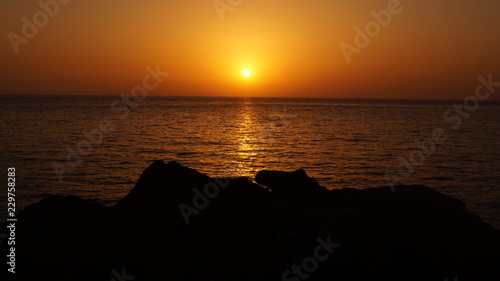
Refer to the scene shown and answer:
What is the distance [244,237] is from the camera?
8.99 meters

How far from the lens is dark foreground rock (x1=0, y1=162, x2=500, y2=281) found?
26.3 feet

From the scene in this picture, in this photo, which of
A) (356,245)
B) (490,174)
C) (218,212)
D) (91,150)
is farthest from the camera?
(91,150)

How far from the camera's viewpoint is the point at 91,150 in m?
38.3

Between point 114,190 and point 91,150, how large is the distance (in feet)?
56.4

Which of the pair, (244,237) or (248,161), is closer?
(244,237)

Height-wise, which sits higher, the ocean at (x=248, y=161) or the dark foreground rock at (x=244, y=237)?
the dark foreground rock at (x=244, y=237)

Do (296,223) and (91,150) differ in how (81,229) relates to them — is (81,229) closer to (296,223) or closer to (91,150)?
(296,223)

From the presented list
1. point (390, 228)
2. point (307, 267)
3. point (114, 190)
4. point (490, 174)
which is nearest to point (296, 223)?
point (307, 267)

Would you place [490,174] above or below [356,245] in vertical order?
below

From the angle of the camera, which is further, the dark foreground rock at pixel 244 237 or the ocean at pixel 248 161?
the ocean at pixel 248 161

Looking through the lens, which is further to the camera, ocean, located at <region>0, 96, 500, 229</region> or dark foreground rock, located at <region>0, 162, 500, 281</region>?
ocean, located at <region>0, 96, 500, 229</region>

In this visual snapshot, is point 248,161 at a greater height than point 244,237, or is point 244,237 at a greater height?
point 244,237

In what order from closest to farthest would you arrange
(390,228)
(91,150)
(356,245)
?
1. (356,245)
2. (390,228)
3. (91,150)

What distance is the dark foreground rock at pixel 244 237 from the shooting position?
26.3 ft
